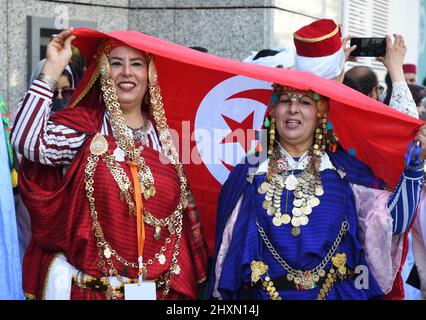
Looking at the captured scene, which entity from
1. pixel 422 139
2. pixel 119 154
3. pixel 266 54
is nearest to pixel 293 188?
pixel 422 139

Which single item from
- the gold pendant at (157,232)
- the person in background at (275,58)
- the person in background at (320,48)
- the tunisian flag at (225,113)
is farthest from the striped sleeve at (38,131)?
the person in background at (275,58)

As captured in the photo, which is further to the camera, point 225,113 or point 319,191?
point 225,113

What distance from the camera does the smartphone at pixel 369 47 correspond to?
4.86m

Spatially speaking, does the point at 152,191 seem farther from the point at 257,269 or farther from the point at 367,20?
the point at 367,20

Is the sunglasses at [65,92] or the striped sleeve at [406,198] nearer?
the striped sleeve at [406,198]

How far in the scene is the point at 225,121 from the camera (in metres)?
Answer: 4.93

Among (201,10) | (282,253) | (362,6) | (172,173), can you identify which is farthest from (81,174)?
(362,6)

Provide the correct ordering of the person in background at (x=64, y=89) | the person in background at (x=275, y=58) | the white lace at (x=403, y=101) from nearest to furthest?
the white lace at (x=403, y=101), the person in background at (x=64, y=89), the person in background at (x=275, y=58)

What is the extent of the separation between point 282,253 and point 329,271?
0.22m

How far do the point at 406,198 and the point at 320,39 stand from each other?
1.02m

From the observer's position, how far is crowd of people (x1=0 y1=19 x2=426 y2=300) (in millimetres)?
4105

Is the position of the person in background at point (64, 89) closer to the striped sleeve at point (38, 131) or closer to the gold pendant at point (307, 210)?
the striped sleeve at point (38, 131)

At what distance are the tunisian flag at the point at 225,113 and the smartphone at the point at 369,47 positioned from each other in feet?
1.81

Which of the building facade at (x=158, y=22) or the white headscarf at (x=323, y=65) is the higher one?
the building facade at (x=158, y=22)
